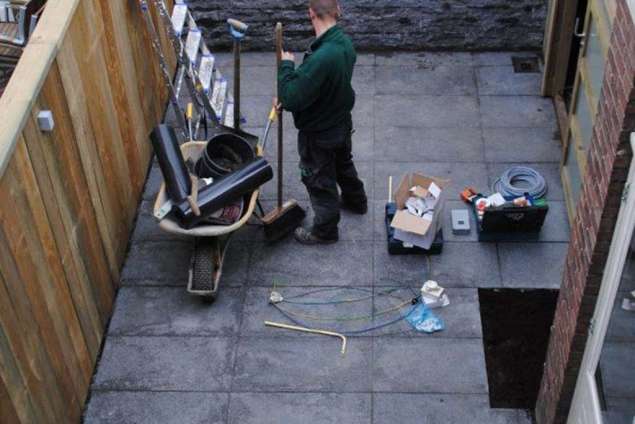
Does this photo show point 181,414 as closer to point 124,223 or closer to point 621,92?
point 124,223

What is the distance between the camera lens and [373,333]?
6.65 metres

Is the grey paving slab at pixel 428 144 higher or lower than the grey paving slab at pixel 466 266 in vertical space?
higher

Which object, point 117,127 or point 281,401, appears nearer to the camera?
point 281,401

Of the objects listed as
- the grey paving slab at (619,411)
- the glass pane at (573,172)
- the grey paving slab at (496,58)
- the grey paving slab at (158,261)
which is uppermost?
the grey paving slab at (619,411)

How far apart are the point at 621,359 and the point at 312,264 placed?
3116 millimetres

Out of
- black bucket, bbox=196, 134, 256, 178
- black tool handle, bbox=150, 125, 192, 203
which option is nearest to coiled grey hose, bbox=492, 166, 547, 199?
black bucket, bbox=196, 134, 256, 178

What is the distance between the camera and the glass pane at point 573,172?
7320mm

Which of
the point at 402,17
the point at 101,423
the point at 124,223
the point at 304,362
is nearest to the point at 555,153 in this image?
the point at 402,17

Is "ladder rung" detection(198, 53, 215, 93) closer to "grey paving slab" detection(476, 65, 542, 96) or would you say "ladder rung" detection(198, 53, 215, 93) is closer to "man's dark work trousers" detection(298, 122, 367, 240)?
"man's dark work trousers" detection(298, 122, 367, 240)

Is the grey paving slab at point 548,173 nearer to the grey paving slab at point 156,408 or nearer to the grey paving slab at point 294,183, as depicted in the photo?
the grey paving slab at point 294,183

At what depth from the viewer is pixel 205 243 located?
22.9ft

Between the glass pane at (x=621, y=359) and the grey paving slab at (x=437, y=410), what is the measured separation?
1329 mm

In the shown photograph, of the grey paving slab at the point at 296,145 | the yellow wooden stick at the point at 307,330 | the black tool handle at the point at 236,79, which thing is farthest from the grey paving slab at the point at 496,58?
the yellow wooden stick at the point at 307,330

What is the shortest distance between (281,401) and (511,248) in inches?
90.6
